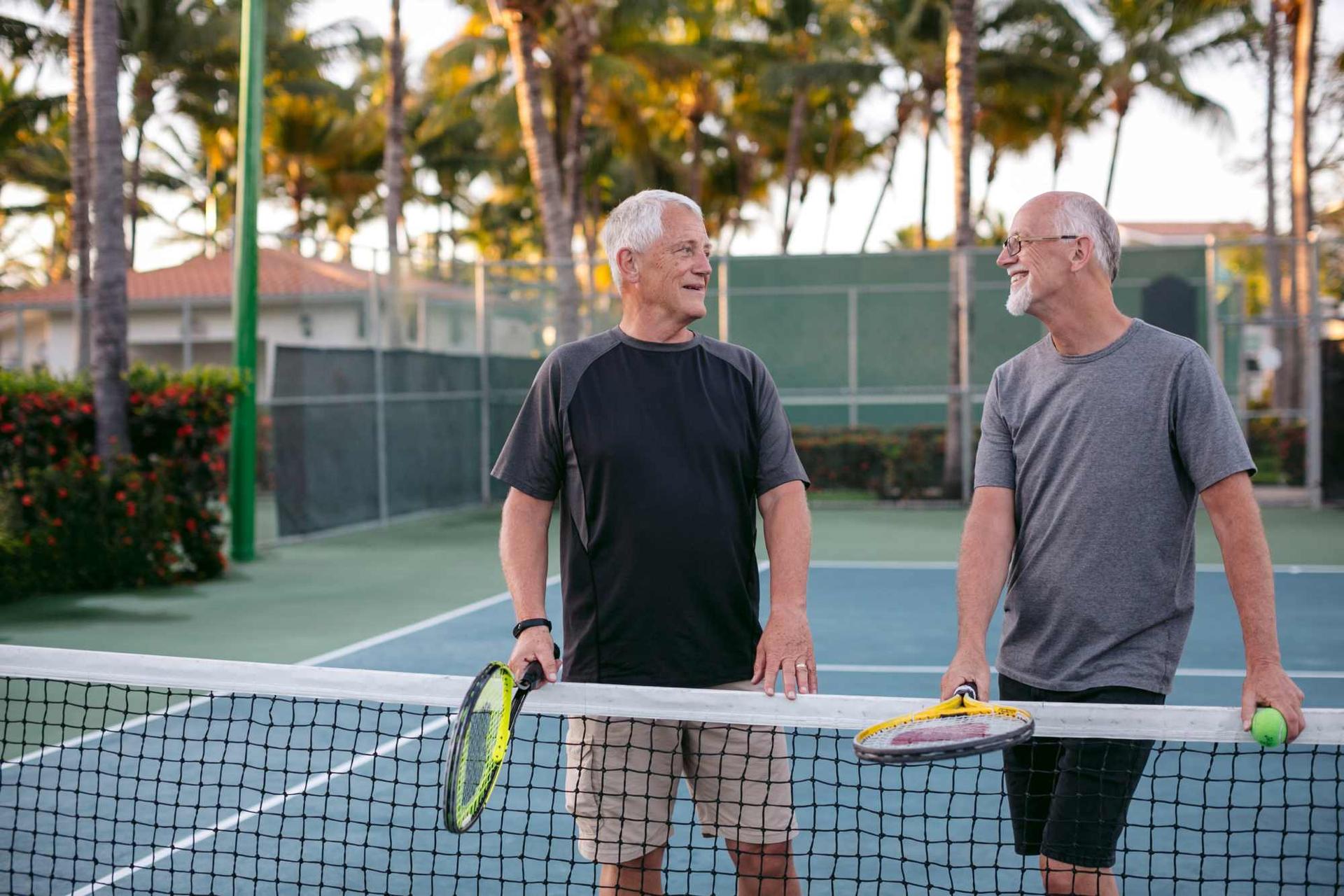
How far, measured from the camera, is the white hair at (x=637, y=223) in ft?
9.64

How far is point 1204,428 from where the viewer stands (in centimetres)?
257

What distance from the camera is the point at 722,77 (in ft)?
108

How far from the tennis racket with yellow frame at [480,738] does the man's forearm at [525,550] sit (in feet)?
0.60

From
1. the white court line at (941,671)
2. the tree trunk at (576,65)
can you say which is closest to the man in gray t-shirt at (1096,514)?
the white court line at (941,671)

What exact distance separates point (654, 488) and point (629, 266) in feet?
1.56

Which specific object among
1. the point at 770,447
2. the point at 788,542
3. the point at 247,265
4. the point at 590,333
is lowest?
the point at 788,542

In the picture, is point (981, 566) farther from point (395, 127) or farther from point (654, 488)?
point (395, 127)

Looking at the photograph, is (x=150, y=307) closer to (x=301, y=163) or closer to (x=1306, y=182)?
(x=301, y=163)

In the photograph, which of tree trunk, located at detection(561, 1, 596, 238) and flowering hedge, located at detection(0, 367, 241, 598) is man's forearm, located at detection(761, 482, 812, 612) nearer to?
flowering hedge, located at detection(0, 367, 241, 598)

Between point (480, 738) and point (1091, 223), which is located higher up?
point (1091, 223)

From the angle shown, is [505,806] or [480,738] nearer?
[480,738]

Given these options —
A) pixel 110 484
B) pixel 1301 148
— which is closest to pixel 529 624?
pixel 110 484

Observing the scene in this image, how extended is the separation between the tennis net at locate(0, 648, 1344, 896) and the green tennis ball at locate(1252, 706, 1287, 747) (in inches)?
5.2

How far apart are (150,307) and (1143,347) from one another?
70.4ft
